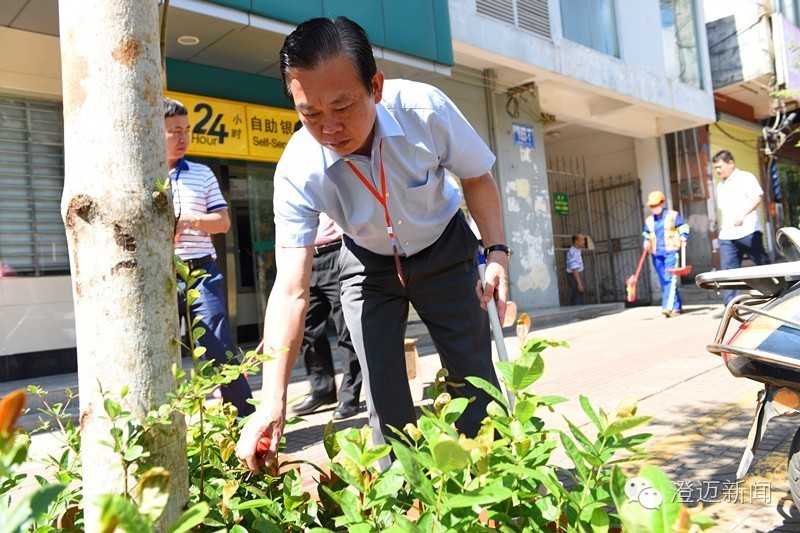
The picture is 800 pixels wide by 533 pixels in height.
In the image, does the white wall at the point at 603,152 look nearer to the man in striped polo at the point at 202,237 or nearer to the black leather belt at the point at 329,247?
the black leather belt at the point at 329,247

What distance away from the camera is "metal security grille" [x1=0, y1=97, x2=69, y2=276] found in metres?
7.22

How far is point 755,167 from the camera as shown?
19.2 meters

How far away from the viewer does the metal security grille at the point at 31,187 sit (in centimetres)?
722

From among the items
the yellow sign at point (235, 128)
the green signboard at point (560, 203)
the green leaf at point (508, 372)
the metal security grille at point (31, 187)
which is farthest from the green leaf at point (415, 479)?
the green signboard at point (560, 203)

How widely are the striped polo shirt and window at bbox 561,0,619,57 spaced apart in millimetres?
10326

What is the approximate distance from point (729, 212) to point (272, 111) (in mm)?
6081

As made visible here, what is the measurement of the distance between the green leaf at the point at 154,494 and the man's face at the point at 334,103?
47.7 inches

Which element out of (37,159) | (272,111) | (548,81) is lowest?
(37,159)

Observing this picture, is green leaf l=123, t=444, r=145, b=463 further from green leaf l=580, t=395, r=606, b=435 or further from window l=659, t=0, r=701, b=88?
window l=659, t=0, r=701, b=88

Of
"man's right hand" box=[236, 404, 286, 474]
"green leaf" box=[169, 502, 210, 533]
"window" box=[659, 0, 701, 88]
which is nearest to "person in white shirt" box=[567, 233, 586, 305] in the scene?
"window" box=[659, 0, 701, 88]

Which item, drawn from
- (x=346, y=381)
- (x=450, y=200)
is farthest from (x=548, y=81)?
(x=450, y=200)

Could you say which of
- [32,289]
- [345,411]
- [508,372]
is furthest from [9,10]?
[508,372]

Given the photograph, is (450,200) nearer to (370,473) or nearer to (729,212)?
(370,473)

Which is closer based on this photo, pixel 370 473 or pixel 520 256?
pixel 370 473
